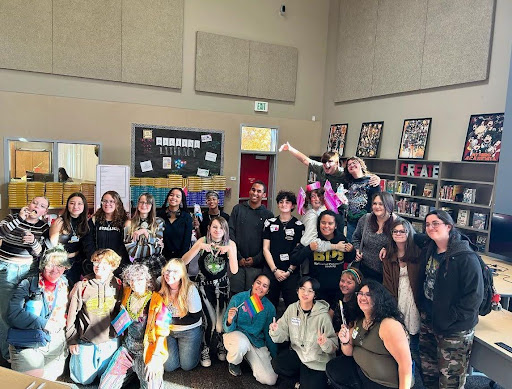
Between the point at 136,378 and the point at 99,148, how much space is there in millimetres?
4296

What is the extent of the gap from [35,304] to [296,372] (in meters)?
2.06

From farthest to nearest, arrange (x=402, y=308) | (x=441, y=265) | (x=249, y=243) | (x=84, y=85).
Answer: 1. (x=84, y=85)
2. (x=249, y=243)
3. (x=402, y=308)
4. (x=441, y=265)

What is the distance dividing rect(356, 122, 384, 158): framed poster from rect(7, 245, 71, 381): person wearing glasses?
5.28 m

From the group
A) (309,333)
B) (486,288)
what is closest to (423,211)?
(486,288)

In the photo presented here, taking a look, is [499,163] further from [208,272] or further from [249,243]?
[208,272]

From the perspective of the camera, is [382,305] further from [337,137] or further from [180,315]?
A: [337,137]

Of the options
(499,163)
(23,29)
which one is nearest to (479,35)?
(499,163)

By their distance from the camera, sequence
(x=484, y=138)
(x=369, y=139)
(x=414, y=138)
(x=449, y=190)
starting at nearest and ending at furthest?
1. (x=484, y=138)
2. (x=449, y=190)
3. (x=414, y=138)
4. (x=369, y=139)

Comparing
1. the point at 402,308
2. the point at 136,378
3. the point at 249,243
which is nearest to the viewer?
the point at 402,308

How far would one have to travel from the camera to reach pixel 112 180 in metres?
6.12

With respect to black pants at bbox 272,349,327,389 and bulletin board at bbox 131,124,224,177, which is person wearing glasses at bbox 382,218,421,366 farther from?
bulletin board at bbox 131,124,224,177

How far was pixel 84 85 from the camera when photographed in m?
6.26

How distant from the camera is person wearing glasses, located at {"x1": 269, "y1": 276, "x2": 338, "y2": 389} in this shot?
9.64 ft

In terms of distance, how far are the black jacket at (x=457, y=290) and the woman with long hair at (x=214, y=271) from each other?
169cm
